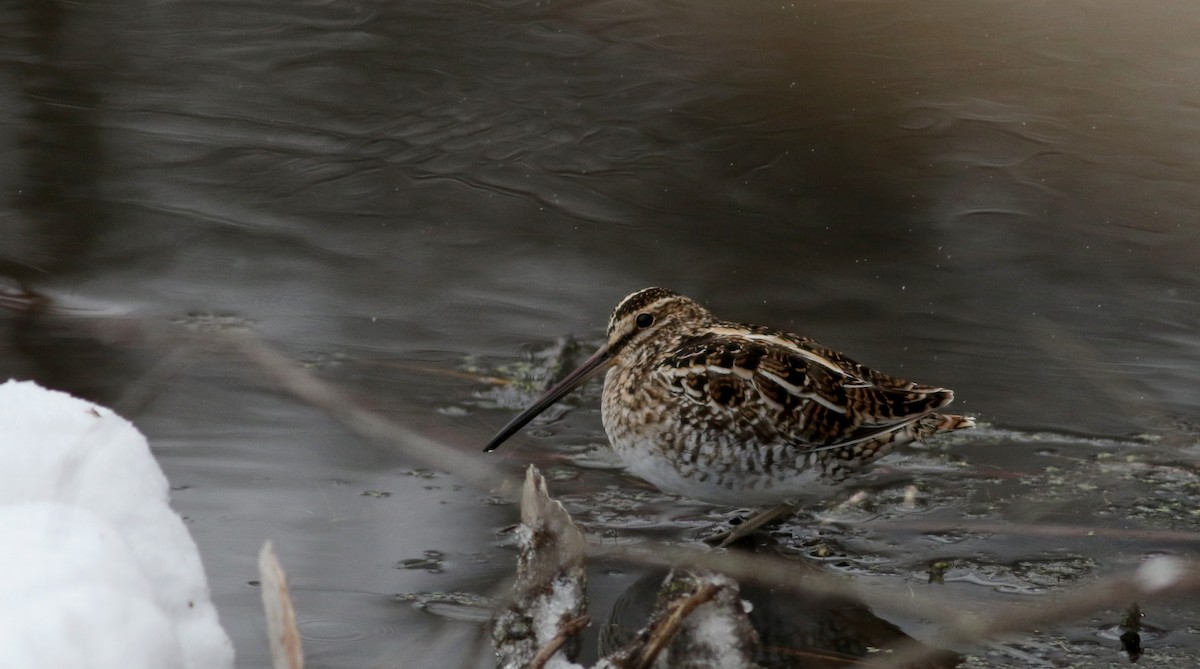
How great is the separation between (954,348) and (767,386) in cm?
176

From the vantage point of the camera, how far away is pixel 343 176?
22.6ft

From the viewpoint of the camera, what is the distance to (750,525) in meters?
4.00

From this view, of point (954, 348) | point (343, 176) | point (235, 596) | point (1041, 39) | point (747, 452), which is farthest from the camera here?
point (1041, 39)

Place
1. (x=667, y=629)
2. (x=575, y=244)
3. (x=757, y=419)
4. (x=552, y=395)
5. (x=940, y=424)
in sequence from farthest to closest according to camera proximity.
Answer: (x=575, y=244) → (x=552, y=395) → (x=940, y=424) → (x=757, y=419) → (x=667, y=629)

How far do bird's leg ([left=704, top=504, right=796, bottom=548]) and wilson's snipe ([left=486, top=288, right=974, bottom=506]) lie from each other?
0.06m

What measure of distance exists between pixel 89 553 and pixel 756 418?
2342 millimetres

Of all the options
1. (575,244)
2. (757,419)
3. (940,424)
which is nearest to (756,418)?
(757,419)

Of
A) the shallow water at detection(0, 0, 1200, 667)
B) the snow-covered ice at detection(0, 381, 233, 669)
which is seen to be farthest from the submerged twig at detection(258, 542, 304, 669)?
the shallow water at detection(0, 0, 1200, 667)

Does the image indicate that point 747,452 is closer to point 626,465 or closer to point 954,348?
point 626,465

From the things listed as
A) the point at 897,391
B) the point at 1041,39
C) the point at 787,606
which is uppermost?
the point at 1041,39

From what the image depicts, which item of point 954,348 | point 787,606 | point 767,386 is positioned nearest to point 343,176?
point 954,348

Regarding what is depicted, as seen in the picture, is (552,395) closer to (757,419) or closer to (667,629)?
(757,419)

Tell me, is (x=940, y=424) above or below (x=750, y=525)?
above

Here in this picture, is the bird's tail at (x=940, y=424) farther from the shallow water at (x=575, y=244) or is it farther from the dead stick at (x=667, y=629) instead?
the dead stick at (x=667, y=629)
